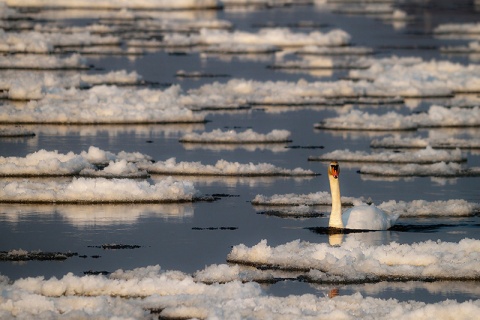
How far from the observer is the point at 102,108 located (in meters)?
23.9

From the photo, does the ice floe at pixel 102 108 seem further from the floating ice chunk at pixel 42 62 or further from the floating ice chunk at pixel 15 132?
the floating ice chunk at pixel 42 62

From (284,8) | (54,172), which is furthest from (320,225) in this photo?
(284,8)

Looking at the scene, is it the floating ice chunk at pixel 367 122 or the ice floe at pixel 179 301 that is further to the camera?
the floating ice chunk at pixel 367 122

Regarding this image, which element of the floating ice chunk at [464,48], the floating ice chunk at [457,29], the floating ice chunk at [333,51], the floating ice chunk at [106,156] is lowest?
the floating ice chunk at [106,156]

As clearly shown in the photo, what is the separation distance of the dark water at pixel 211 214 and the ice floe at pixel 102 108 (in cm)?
45

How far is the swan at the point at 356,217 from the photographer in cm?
1462

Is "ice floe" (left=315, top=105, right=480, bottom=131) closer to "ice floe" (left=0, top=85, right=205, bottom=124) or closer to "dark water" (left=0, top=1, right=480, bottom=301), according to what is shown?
"dark water" (left=0, top=1, right=480, bottom=301)

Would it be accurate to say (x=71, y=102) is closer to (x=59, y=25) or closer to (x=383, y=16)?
(x=59, y=25)

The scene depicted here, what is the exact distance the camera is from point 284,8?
2248 inches

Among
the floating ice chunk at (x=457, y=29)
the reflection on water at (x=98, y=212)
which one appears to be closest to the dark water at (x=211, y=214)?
the reflection on water at (x=98, y=212)

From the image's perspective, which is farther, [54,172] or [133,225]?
[54,172]

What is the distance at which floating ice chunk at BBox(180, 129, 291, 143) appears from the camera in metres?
21.2

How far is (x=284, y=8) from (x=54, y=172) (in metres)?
39.9

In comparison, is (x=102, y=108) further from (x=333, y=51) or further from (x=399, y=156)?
(x=333, y=51)
